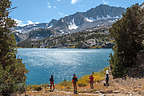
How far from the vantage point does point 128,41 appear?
31.7 m

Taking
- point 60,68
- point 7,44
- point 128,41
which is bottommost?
point 60,68

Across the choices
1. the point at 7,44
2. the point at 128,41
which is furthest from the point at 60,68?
the point at 7,44

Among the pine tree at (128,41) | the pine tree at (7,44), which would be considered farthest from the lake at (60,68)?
the pine tree at (128,41)

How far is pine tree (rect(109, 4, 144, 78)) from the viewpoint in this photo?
104 feet

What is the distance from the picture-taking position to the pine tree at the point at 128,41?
104 feet

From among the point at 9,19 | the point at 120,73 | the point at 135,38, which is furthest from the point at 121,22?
the point at 9,19

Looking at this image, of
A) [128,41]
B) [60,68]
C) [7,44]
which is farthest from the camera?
[60,68]

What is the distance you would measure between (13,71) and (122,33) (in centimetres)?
2327

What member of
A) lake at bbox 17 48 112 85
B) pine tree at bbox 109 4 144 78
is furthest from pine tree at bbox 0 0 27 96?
pine tree at bbox 109 4 144 78

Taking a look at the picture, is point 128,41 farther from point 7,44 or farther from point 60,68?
point 60,68

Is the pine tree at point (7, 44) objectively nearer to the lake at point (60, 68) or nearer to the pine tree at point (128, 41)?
the lake at point (60, 68)

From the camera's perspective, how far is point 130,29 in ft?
106

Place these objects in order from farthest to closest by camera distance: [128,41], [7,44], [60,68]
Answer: [60,68], [128,41], [7,44]

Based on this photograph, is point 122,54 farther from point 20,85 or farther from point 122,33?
point 20,85
